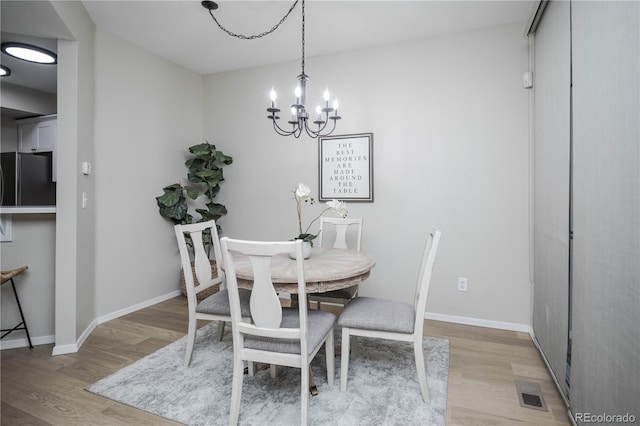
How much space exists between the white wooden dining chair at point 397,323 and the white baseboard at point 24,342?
92.6 inches

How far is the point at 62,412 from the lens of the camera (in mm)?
1701

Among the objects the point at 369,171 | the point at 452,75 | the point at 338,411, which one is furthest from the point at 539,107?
the point at 338,411

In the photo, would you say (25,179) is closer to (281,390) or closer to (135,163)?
(135,163)

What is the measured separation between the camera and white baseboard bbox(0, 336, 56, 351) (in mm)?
2416

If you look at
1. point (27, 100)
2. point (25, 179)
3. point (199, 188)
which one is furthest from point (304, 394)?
point (27, 100)

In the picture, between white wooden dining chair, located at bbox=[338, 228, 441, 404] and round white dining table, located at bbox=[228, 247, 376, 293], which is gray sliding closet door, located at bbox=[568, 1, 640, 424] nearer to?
white wooden dining chair, located at bbox=[338, 228, 441, 404]

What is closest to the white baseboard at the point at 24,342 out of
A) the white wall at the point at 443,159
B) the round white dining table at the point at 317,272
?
the round white dining table at the point at 317,272

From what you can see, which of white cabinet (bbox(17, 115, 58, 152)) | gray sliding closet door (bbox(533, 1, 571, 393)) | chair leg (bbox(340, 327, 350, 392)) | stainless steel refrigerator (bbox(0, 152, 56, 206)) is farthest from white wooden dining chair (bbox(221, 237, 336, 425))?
white cabinet (bbox(17, 115, 58, 152))

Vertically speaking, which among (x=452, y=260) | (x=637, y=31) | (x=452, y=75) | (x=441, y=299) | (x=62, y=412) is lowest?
(x=62, y=412)

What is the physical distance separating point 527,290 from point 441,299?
27.7 inches

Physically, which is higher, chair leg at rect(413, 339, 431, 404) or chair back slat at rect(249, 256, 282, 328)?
chair back slat at rect(249, 256, 282, 328)

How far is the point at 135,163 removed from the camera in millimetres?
3258

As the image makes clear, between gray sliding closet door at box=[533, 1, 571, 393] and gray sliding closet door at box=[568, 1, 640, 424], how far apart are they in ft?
0.65

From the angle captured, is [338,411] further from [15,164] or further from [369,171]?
[15,164]
